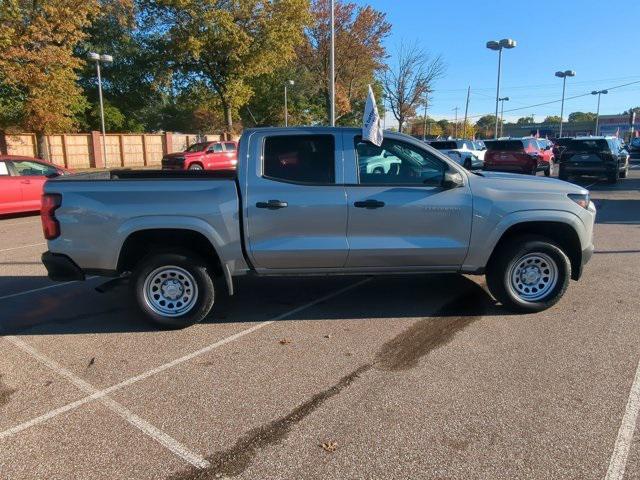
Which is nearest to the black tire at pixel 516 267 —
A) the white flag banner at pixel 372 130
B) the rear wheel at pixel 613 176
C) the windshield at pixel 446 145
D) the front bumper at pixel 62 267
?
the white flag banner at pixel 372 130

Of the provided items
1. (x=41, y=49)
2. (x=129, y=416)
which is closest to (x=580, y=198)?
(x=129, y=416)

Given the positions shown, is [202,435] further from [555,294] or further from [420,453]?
[555,294]

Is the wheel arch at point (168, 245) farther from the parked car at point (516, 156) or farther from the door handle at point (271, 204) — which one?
the parked car at point (516, 156)

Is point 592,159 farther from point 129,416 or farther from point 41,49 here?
point 41,49

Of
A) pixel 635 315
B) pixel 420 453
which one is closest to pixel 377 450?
pixel 420 453

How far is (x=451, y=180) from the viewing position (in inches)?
198

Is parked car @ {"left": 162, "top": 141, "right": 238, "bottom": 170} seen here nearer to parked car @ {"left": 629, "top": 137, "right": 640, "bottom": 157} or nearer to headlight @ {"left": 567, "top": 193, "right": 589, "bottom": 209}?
headlight @ {"left": 567, "top": 193, "right": 589, "bottom": 209}

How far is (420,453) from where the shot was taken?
3043mm

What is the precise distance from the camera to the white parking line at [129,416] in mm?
3047

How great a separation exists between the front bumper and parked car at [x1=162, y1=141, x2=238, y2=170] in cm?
1915

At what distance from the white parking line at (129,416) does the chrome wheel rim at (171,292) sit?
1021 mm

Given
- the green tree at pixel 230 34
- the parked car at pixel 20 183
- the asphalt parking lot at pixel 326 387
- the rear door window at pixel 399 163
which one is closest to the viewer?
the asphalt parking lot at pixel 326 387

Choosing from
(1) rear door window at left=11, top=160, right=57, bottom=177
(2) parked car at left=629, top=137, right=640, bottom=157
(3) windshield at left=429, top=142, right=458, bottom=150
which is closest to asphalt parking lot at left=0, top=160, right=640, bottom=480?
(1) rear door window at left=11, top=160, right=57, bottom=177

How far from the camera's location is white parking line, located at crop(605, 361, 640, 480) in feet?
9.37
